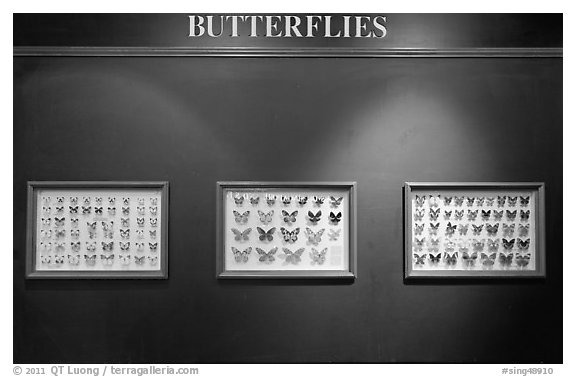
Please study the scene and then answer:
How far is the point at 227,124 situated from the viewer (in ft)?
7.75

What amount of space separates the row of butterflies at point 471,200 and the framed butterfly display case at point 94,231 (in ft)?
5.47

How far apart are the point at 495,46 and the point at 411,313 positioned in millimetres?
1795

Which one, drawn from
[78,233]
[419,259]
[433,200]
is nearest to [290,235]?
[419,259]

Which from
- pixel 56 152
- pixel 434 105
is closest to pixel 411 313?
pixel 434 105

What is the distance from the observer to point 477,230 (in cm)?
237

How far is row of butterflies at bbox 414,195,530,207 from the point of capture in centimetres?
236

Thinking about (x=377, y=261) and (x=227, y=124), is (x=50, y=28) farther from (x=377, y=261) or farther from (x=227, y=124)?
(x=377, y=261)

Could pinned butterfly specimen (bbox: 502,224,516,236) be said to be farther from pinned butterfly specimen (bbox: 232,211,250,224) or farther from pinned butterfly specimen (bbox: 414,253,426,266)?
pinned butterfly specimen (bbox: 232,211,250,224)

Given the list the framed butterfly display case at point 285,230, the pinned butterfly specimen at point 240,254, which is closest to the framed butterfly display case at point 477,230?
the framed butterfly display case at point 285,230

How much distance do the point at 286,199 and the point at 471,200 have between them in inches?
46.5

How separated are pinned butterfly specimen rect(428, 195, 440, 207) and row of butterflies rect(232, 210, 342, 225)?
1.89 ft

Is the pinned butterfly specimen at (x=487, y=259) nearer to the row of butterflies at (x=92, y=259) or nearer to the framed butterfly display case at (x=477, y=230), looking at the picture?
the framed butterfly display case at (x=477, y=230)

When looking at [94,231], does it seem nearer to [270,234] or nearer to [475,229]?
[270,234]

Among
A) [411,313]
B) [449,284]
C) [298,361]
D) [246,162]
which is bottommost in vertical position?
[298,361]
